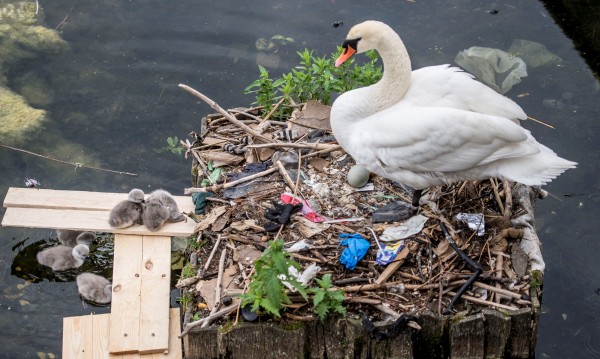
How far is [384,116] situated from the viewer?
655cm

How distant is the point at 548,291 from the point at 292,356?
8.25 ft

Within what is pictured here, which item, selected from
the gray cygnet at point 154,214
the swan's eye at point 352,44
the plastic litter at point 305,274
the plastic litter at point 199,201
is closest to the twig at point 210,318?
the plastic litter at point 305,274

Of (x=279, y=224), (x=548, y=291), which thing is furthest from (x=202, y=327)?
(x=548, y=291)

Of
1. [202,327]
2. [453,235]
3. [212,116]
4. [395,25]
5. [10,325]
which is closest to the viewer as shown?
[202,327]

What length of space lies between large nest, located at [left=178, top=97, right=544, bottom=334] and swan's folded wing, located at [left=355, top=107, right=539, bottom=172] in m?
0.62

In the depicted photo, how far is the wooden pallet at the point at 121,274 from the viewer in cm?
682

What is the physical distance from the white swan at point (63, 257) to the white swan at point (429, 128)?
258cm

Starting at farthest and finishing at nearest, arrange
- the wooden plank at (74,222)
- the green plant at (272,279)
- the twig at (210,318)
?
the wooden plank at (74,222), the twig at (210,318), the green plant at (272,279)

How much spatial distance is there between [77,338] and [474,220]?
3.29m

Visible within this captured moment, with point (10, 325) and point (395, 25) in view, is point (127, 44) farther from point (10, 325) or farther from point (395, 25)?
point (10, 325)

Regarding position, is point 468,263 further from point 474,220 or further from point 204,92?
point 204,92

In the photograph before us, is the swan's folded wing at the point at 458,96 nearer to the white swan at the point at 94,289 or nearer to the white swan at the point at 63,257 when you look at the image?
the white swan at the point at 94,289

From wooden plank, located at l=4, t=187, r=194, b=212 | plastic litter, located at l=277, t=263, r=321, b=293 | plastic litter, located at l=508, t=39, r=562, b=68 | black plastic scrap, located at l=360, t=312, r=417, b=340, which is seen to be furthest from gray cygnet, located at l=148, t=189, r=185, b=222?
plastic litter, located at l=508, t=39, r=562, b=68

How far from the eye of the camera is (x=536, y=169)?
21.1 ft
